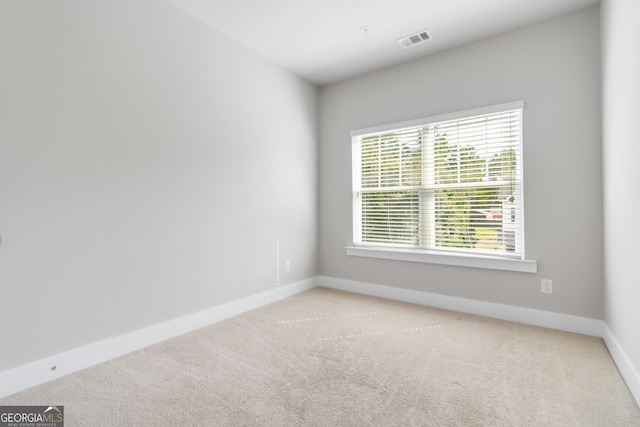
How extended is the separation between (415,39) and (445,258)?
2121mm

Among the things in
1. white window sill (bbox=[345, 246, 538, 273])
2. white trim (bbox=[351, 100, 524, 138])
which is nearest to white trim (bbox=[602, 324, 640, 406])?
white window sill (bbox=[345, 246, 538, 273])

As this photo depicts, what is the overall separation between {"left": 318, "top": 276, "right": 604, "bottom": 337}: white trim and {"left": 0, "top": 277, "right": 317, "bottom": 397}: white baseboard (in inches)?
50.3

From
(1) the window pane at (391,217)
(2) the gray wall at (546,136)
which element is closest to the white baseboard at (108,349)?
(1) the window pane at (391,217)

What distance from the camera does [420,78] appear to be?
327cm

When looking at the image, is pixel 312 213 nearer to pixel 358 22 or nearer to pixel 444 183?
pixel 444 183

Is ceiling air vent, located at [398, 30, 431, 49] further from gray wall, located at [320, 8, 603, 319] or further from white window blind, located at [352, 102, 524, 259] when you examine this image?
white window blind, located at [352, 102, 524, 259]

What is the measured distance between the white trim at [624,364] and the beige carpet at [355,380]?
0.15 feet

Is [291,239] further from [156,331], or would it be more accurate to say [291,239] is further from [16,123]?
[16,123]

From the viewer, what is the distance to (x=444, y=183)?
10.4 ft

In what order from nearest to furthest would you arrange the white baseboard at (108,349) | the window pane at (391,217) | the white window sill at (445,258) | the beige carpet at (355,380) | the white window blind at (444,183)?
the beige carpet at (355,380)
the white baseboard at (108,349)
the white window sill at (445,258)
the white window blind at (444,183)
the window pane at (391,217)

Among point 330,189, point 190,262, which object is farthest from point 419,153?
point 190,262

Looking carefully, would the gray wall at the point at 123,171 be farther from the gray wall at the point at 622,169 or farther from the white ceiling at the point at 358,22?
the gray wall at the point at 622,169

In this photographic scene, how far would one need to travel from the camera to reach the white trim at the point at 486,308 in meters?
2.50

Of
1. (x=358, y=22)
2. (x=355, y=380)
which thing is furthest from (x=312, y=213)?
(x=355, y=380)
